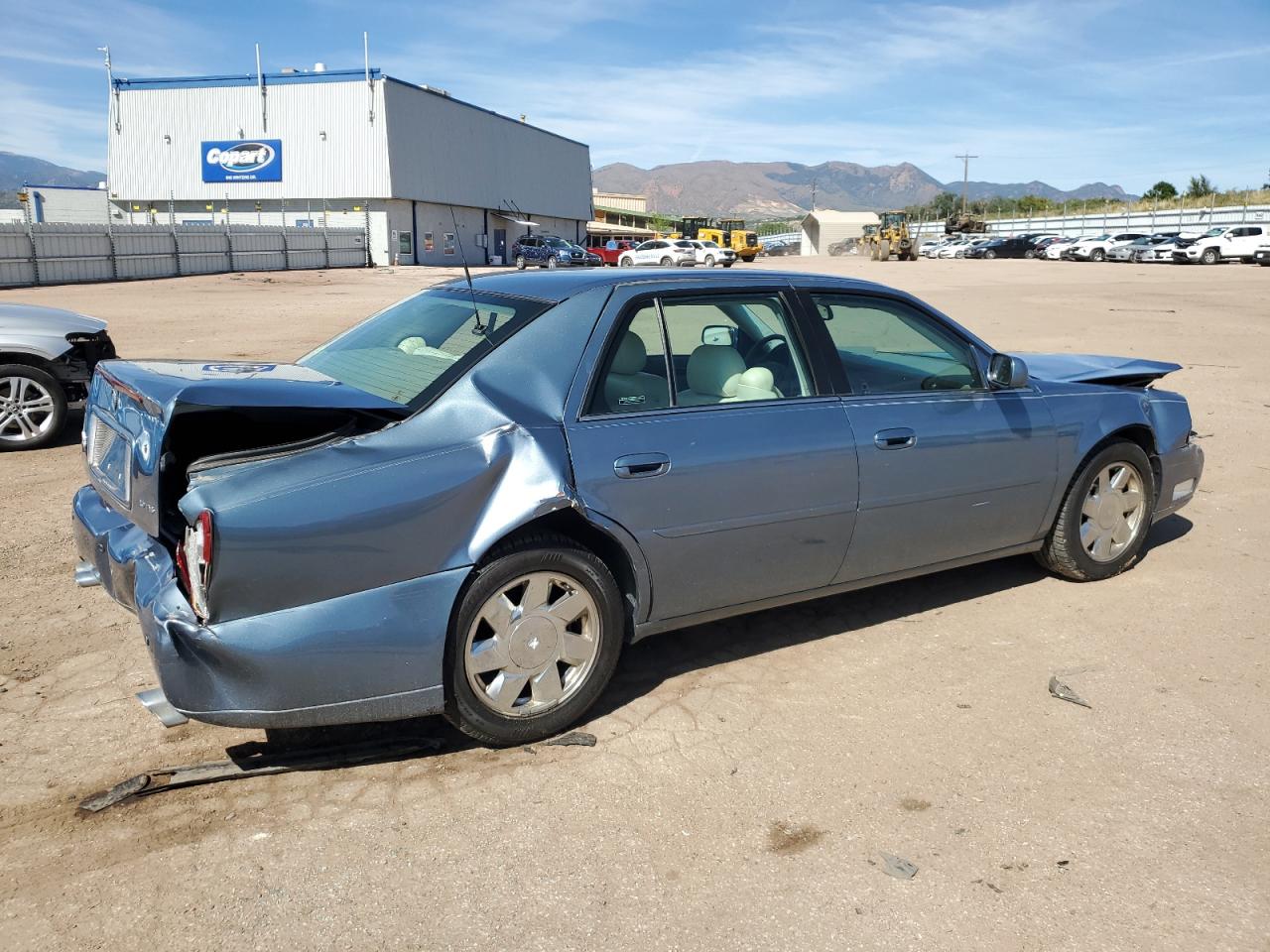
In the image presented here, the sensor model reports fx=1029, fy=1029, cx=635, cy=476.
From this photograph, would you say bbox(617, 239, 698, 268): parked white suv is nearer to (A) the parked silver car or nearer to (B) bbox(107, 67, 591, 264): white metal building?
(B) bbox(107, 67, 591, 264): white metal building

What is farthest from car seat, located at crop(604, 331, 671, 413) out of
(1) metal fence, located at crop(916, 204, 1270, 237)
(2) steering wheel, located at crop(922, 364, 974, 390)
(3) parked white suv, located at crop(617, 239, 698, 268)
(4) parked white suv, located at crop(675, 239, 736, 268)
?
(1) metal fence, located at crop(916, 204, 1270, 237)

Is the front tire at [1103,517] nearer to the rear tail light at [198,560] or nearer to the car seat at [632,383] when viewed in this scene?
the car seat at [632,383]

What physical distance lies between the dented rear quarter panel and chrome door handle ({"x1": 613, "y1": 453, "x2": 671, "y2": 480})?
0.21 metres

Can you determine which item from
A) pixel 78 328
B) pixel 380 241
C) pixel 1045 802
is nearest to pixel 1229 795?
pixel 1045 802

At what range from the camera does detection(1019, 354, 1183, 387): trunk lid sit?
5172mm

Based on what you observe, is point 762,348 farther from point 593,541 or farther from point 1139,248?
point 1139,248

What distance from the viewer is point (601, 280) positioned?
398 centimetres

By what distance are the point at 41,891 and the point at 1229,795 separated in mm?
3489

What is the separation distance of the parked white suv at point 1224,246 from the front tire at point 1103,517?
4741 cm

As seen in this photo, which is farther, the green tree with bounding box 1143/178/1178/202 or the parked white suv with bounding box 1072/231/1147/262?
the green tree with bounding box 1143/178/1178/202

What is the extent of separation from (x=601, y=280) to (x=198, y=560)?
1814 millimetres

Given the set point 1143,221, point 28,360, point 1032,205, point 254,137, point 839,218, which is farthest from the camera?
point 1032,205

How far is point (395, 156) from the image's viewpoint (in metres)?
49.6

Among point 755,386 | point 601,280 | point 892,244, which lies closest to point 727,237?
point 892,244
